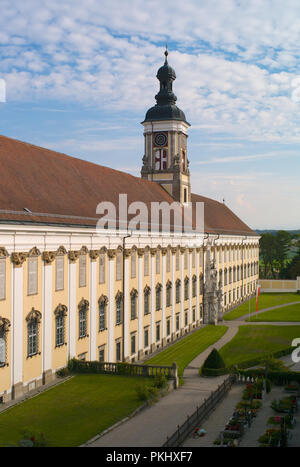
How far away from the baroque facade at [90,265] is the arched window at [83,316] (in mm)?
90

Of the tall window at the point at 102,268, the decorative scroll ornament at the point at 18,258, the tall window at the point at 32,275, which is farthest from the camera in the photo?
the tall window at the point at 102,268

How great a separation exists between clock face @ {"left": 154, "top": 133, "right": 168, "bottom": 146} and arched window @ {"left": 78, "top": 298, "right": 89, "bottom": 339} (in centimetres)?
3735

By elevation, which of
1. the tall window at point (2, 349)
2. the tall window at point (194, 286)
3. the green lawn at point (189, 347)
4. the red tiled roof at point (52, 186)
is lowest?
the green lawn at point (189, 347)

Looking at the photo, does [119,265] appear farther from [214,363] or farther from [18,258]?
[18,258]

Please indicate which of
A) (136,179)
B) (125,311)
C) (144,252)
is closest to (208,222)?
(136,179)

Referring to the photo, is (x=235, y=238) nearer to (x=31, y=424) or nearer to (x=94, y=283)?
(x=94, y=283)

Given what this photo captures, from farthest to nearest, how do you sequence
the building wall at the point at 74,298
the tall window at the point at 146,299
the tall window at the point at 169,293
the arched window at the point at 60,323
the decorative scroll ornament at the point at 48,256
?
the tall window at the point at 169,293 → the tall window at the point at 146,299 → the arched window at the point at 60,323 → the decorative scroll ornament at the point at 48,256 → the building wall at the point at 74,298

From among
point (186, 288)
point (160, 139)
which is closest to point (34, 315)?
point (186, 288)

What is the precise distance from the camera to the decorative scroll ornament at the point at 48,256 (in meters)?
35.9

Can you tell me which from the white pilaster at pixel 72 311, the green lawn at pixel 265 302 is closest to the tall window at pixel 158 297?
the white pilaster at pixel 72 311

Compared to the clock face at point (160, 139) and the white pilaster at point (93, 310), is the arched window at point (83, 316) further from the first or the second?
the clock face at point (160, 139)

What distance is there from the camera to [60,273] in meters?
38.2
